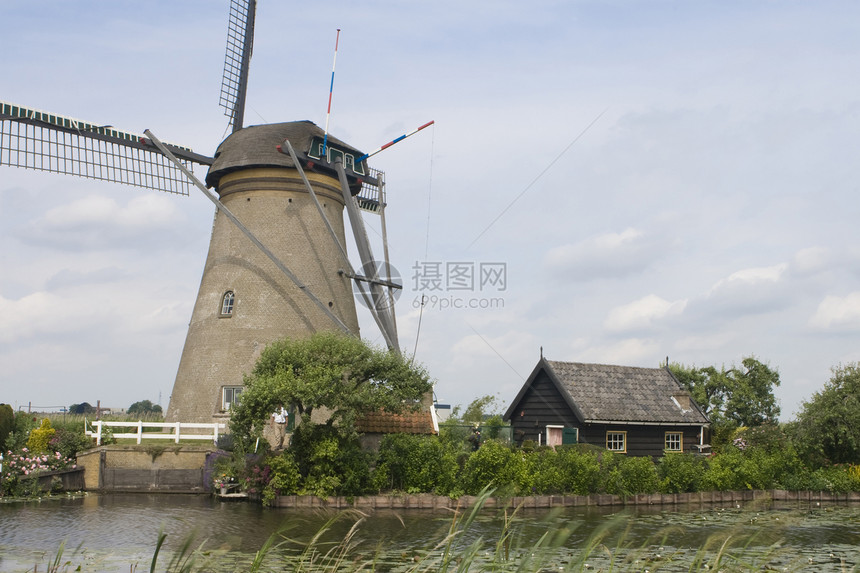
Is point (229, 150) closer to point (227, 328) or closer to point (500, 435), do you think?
point (227, 328)

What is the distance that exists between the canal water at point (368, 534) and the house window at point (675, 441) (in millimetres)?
5568

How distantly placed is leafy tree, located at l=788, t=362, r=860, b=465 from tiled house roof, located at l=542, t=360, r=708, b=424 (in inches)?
131

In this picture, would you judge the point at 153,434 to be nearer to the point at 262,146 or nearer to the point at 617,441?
the point at 262,146

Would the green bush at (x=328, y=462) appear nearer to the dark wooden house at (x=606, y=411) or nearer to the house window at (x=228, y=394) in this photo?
the house window at (x=228, y=394)

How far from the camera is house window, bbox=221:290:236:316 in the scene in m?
24.9

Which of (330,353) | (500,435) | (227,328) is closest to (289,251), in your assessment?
(227,328)

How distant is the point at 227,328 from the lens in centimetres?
2431

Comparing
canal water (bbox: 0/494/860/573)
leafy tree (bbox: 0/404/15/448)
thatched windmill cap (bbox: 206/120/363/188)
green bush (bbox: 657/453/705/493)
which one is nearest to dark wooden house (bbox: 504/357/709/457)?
green bush (bbox: 657/453/705/493)

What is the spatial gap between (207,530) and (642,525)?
28.1ft

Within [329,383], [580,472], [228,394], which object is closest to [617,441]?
[580,472]

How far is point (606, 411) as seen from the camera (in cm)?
2478

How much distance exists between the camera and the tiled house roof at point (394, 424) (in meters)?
21.7

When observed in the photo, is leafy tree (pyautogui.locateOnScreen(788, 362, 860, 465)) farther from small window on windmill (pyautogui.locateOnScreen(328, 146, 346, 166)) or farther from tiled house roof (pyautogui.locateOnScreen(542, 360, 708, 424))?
small window on windmill (pyautogui.locateOnScreen(328, 146, 346, 166))

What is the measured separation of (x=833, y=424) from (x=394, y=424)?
43.9 feet
